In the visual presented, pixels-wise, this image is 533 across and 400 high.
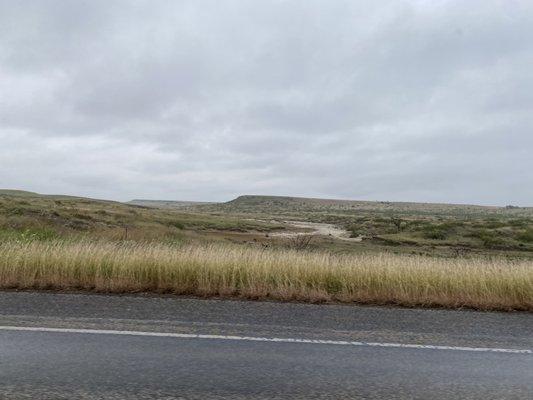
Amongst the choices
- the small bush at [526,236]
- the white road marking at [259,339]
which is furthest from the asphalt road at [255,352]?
the small bush at [526,236]

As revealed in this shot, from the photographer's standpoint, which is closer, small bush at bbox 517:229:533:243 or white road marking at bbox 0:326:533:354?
white road marking at bbox 0:326:533:354

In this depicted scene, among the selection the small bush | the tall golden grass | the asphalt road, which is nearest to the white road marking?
the asphalt road

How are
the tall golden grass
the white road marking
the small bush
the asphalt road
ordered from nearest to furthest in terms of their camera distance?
the asphalt road
the white road marking
the tall golden grass
the small bush

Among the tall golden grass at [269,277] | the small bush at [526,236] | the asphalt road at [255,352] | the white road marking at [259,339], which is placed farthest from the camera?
the small bush at [526,236]

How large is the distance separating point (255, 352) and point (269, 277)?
4.54 m

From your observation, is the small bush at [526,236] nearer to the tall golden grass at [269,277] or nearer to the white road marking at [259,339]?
the tall golden grass at [269,277]

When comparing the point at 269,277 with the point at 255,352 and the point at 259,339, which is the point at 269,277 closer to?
the point at 259,339

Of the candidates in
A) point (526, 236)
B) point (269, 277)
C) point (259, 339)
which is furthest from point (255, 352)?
point (526, 236)

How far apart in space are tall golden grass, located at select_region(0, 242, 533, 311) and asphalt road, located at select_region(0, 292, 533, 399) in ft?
2.95

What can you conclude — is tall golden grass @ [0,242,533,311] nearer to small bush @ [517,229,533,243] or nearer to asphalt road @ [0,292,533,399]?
asphalt road @ [0,292,533,399]

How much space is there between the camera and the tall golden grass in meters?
9.48

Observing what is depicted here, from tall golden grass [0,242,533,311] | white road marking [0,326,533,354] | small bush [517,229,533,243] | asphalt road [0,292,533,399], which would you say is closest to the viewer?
asphalt road [0,292,533,399]

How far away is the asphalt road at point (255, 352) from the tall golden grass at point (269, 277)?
90 cm

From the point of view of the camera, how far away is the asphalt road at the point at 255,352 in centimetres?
481
